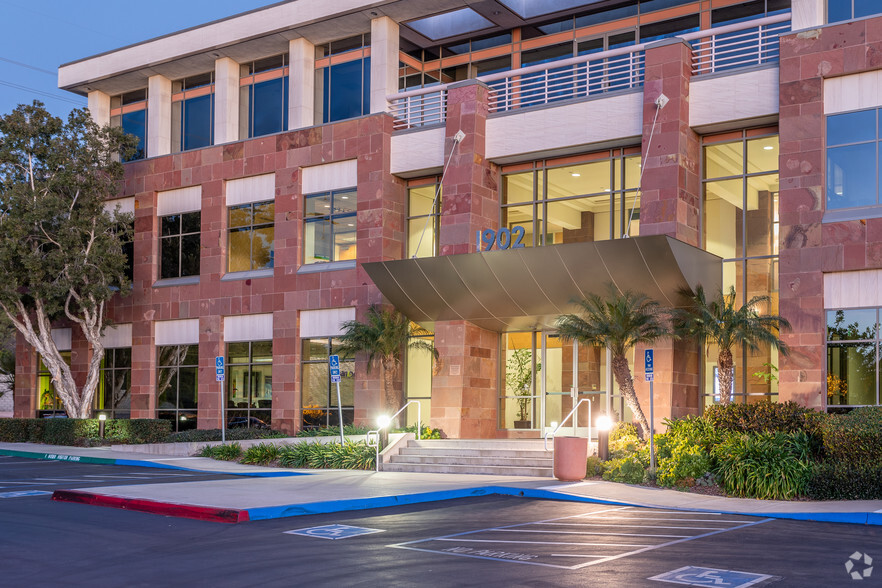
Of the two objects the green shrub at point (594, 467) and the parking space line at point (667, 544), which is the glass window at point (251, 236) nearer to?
the green shrub at point (594, 467)

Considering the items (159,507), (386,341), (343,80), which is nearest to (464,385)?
(386,341)

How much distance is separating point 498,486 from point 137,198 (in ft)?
79.1

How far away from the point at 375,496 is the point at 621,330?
27.6 feet

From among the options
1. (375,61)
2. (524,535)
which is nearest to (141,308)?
(375,61)

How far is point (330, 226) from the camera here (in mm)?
32062

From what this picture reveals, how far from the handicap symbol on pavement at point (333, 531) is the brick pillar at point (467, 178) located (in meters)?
15.5

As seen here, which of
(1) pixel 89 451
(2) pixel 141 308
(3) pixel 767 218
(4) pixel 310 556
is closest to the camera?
(4) pixel 310 556

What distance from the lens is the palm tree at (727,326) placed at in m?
22.0

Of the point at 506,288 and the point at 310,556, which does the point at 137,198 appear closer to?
the point at 506,288

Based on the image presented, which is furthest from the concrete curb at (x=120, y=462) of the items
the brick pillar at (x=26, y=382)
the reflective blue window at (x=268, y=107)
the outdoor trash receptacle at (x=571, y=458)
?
the reflective blue window at (x=268, y=107)

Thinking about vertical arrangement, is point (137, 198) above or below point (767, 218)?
above

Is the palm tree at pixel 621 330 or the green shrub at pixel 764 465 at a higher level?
the palm tree at pixel 621 330

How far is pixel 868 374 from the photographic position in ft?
72.0

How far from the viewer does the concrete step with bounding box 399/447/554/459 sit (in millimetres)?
22641
